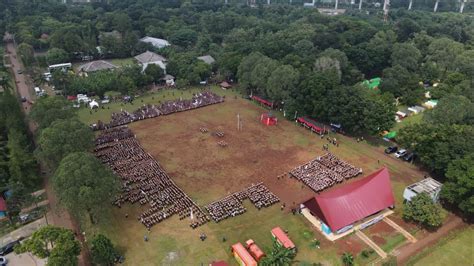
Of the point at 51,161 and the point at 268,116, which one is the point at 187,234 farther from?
the point at 268,116

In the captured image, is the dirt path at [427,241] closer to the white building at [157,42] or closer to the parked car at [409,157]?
the parked car at [409,157]

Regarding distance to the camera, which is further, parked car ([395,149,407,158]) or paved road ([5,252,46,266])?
parked car ([395,149,407,158])

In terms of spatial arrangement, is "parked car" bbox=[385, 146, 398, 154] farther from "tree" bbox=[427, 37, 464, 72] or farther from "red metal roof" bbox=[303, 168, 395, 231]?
A: "tree" bbox=[427, 37, 464, 72]

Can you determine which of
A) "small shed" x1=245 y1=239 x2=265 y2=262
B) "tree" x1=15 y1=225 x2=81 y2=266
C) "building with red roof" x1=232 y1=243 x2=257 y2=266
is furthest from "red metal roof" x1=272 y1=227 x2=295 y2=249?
"tree" x1=15 y1=225 x2=81 y2=266

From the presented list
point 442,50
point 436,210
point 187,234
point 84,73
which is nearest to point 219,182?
point 187,234

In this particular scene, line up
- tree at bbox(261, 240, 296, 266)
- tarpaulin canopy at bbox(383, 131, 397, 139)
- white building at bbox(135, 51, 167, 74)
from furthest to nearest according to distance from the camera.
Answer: white building at bbox(135, 51, 167, 74) → tarpaulin canopy at bbox(383, 131, 397, 139) → tree at bbox(261, 240, 296, 266)
